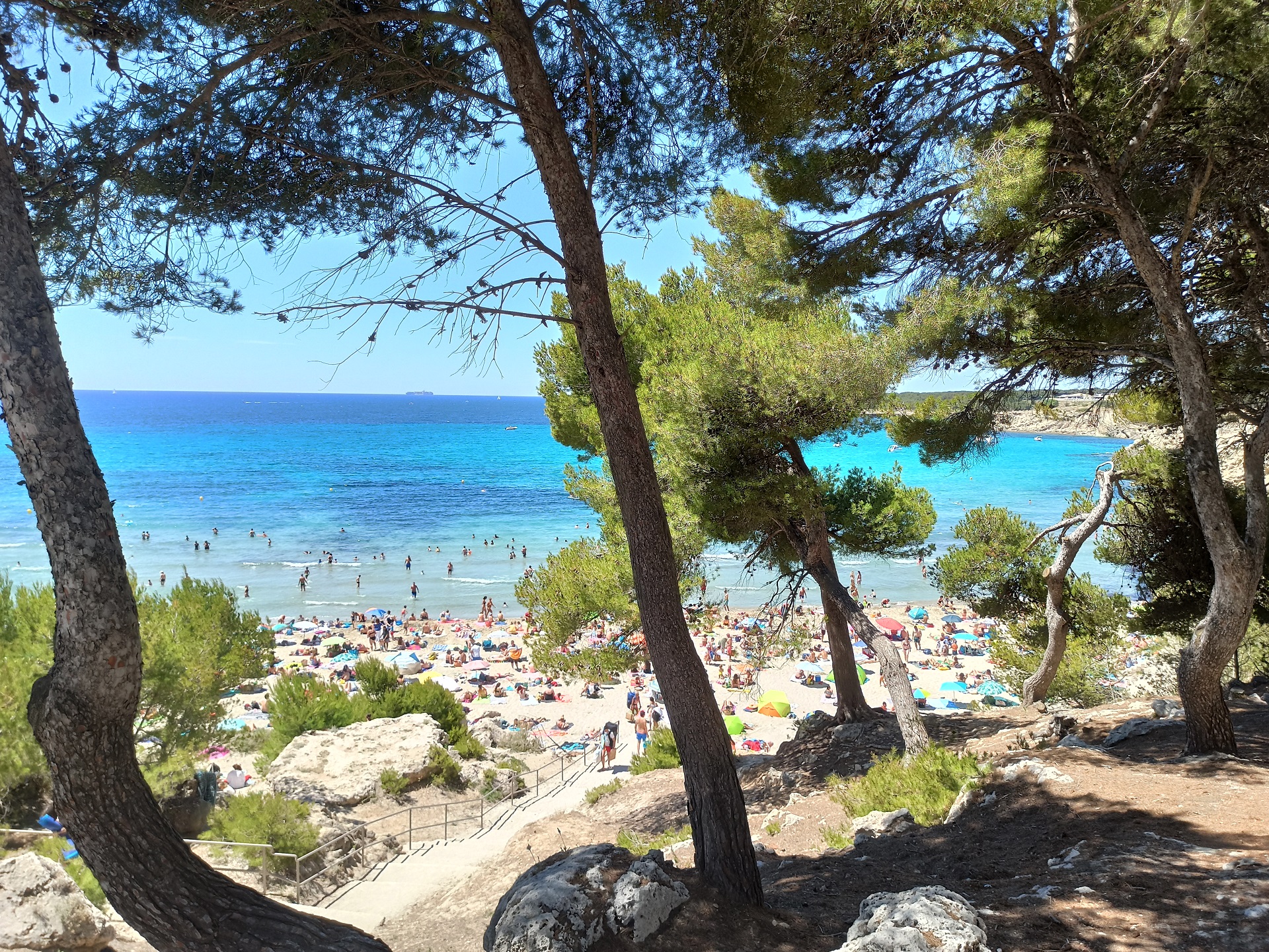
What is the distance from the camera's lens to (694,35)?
4355 millimetres

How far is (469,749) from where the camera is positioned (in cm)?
1343

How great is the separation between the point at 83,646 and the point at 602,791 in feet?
30.4

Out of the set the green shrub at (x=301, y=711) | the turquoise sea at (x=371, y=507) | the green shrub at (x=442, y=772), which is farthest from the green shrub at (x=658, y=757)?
the green shrub at (x=301, y=711)

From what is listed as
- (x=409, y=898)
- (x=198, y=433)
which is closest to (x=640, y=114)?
(x=409, y=898)

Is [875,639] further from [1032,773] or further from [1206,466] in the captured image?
[1206,466]

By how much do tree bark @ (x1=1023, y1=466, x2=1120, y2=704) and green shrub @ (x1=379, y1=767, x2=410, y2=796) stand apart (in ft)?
30.7

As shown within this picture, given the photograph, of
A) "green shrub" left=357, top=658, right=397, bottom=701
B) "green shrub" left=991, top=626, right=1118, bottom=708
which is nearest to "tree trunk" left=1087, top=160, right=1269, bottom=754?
"green shrub" left=991, top=626, right=1118, bottom=708

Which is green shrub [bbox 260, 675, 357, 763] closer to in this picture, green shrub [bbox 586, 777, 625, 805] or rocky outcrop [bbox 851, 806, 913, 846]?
green shrub [bbox 586, 777, 625, 805]

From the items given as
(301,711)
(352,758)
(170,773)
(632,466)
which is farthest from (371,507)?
(632,466)

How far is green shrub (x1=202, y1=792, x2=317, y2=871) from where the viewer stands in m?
8.71

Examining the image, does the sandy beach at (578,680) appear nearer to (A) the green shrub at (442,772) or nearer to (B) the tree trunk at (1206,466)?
(A) the green shrub at (442,772)

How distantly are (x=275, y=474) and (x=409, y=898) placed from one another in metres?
65.3

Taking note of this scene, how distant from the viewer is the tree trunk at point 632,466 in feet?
12.2

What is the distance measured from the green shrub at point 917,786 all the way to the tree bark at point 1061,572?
2.21 metres
